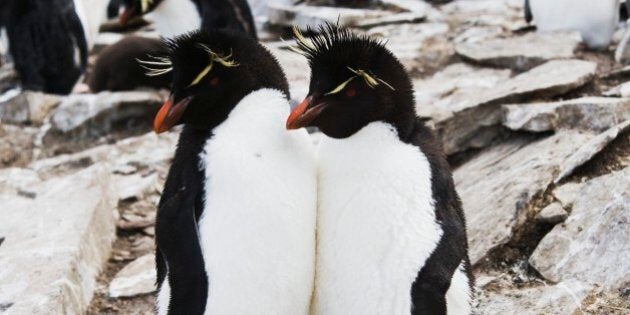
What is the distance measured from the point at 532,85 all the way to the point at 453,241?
2.20m

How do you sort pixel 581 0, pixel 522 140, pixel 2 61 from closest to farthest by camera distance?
pixel 522 140, pixel 581 0, pixel 2 61

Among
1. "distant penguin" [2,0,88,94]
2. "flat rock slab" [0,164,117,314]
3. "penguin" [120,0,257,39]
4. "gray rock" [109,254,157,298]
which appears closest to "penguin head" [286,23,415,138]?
"flat rock slab" [0,164,117,314]

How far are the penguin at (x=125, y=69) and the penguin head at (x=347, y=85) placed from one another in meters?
3.68

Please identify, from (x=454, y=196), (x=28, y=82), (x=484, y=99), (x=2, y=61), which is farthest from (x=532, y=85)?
(x=2, y=61)

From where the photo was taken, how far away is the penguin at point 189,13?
21.1ft

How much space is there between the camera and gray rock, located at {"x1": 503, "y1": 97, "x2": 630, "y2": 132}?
145 inches

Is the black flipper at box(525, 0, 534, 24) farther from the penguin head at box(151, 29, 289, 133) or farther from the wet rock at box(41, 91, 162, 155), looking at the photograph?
the penguin head at box(151, 29, 289, 133)

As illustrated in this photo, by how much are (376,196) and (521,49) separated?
11.7 feet

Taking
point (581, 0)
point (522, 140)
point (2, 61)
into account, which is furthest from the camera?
point (2, 61)

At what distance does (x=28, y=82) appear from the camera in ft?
23.5

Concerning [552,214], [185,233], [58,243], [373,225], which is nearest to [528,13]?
[552,214]

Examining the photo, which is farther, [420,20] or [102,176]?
[420,20]

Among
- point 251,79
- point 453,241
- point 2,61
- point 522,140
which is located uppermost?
point 251,79

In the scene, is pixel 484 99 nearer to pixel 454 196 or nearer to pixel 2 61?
pixel 454 196
